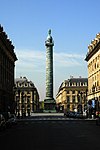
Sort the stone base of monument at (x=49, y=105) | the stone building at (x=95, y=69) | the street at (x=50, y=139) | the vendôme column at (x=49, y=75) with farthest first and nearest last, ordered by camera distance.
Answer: the stone base of monument at (x=49, y=105) → the vendôme column at (x=49, y=75) → the stone building at (x=95, y=69) → the street at (x=50, y=139)

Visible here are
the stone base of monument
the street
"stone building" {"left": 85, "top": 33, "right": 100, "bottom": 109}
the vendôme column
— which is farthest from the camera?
the stone base of monument

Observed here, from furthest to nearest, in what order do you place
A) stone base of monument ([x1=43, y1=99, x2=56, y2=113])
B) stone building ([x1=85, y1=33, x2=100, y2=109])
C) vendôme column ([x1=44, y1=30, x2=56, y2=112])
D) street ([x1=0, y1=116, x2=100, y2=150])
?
stone base of monument ([x1=43, y1=99, x2=56, y2=113]) → vendôme column ([x1=44, y1=30, x2=56, y2=112]) → stone building ([x1=85, y1=33, x2=100, y2=109]) → street ([x1=0, y1=116, x2=100, y2=150])

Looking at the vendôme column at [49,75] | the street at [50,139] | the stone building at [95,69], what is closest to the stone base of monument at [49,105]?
the vendôme column at [49,75]

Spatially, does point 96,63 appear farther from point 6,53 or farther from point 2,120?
point 2,120

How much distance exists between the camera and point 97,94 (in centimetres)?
11212

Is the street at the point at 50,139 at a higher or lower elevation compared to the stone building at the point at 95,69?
lower

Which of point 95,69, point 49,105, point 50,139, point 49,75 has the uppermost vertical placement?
point 49,75

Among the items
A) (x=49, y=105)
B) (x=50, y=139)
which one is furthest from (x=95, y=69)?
(x=50, y=139)

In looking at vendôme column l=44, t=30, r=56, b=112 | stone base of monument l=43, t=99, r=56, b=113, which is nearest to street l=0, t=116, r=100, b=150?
vendôme column l=44, t=30, r=56, b=112

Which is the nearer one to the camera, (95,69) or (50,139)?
(50,139)

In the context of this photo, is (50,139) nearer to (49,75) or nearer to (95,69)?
(95,69)

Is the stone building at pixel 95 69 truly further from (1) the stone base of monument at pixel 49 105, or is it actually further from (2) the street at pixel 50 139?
(2) the street at pixel 50 139

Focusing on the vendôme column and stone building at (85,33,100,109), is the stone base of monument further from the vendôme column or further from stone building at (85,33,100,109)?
stone building at (85,33,100,109)

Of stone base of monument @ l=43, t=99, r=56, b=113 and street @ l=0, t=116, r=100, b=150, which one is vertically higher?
stone base of monument @ l=43, t=99, r=56, b=113
